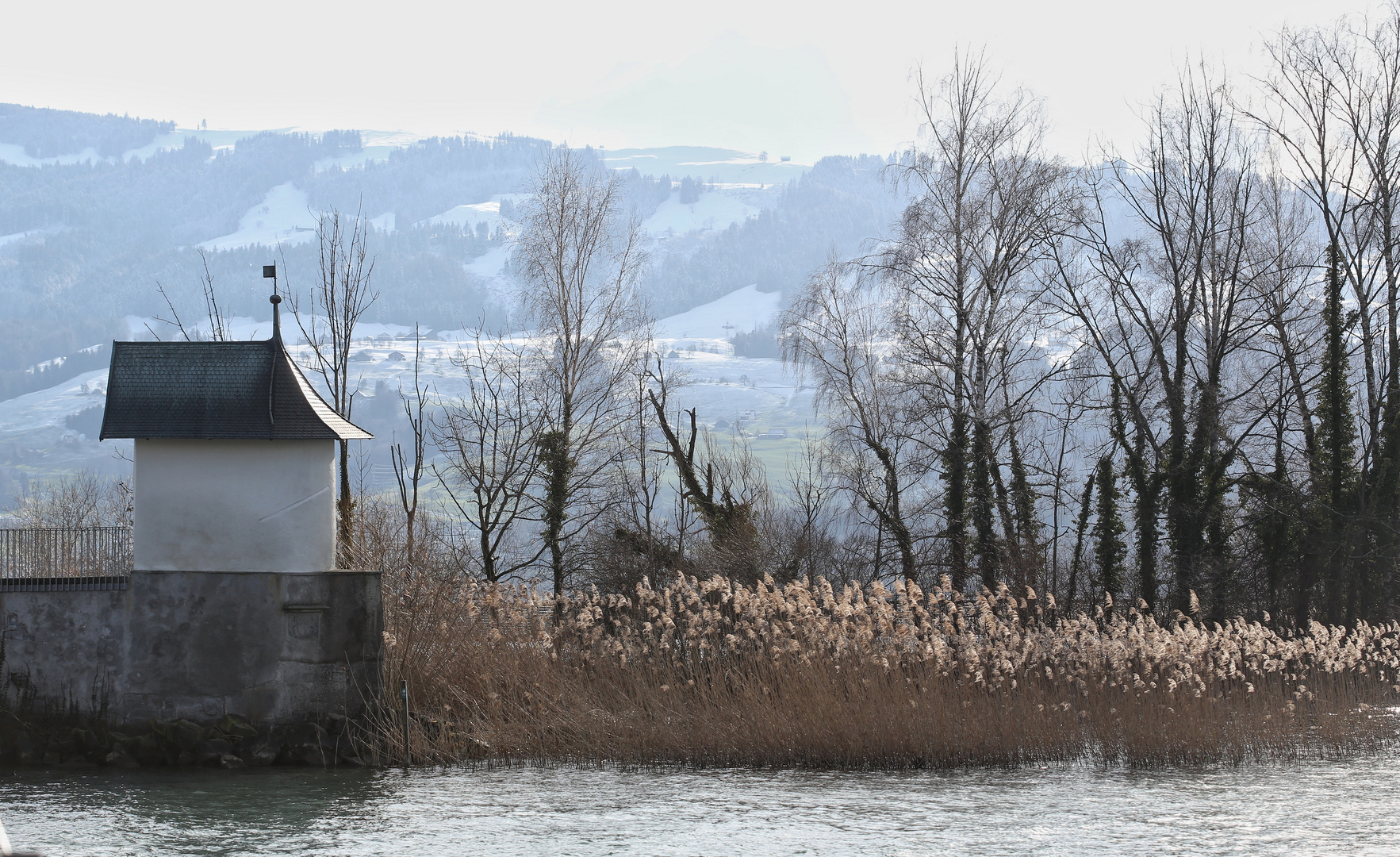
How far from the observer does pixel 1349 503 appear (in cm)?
2886

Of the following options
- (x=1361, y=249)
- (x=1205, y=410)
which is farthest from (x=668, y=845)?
(x=1361, y=249)

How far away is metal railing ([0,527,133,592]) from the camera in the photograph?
1681 cm

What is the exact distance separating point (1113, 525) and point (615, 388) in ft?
53.6

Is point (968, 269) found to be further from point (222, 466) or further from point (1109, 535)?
point (222, 466)

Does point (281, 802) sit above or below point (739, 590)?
below

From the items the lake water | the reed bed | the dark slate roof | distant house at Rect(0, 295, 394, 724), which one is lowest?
the lake water

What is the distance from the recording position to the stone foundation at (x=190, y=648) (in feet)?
54.4

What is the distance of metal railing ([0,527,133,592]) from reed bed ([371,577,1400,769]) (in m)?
3.92

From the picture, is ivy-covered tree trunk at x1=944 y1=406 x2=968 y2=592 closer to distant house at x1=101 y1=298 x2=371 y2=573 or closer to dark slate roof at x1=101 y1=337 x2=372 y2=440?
dark slate roof at x1=101 y1=337 x2=372 y2=440

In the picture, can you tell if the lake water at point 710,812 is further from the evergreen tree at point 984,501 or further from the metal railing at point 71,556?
the evergreen tree at point 984,501

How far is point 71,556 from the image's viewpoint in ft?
57.0

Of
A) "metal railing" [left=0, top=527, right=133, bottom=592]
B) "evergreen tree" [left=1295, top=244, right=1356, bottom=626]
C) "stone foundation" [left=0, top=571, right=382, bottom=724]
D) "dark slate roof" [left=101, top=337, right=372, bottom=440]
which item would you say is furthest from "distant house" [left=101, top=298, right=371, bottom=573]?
"evergreen tree" [left=1295, top=244, right=1356, bottom=626]

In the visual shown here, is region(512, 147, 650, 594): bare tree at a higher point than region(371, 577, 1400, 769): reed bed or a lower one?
higher

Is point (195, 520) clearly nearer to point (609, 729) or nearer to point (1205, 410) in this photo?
point (609, 729)
